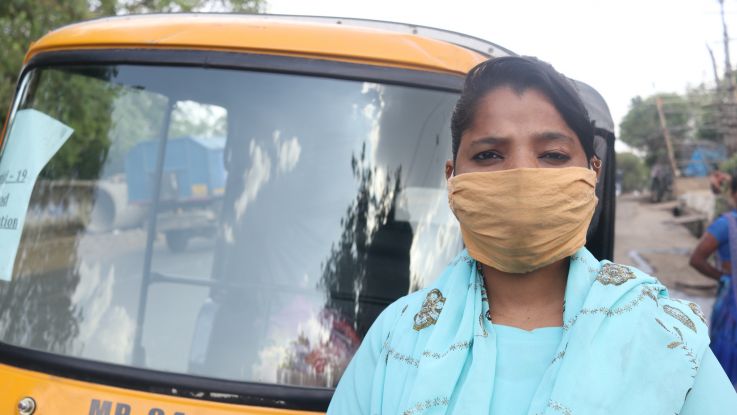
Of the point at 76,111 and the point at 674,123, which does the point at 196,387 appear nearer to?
the point at 76,111

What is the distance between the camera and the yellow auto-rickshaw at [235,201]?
2293 mm

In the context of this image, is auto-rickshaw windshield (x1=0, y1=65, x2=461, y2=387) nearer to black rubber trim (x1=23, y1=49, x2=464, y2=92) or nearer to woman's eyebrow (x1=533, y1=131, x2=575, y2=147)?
black rubber trim (x1=23, y1=49, x2=464, y2=92)

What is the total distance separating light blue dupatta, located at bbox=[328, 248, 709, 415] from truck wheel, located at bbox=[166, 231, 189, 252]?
1.29 m

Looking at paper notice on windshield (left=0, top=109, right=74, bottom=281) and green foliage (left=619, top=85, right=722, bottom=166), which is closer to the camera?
paper notice on windshield (left=0, top=109, right=74, bottom=281)

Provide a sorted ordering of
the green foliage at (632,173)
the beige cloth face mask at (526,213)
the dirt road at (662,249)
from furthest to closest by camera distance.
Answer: the green foliage at (632,173)
the dirt road at (662,249)
the beige cloth face mask at (526,213)

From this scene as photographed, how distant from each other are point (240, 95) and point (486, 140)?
1258 millimetres

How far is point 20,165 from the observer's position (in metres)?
2.51

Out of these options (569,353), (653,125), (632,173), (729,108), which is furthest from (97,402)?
(632,173)

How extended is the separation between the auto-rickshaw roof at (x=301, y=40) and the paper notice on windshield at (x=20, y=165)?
A: 277 millimetres

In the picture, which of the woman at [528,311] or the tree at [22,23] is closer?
the woman at [528,311]

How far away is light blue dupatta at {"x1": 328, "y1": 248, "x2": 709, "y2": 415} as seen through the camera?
1.17 m

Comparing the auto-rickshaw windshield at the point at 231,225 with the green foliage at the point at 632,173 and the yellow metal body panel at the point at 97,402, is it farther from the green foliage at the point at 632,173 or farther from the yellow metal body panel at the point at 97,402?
the green foliage at the point at 632,173

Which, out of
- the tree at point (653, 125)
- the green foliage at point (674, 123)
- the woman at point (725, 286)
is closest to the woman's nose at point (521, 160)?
the woman at point (725, 286)

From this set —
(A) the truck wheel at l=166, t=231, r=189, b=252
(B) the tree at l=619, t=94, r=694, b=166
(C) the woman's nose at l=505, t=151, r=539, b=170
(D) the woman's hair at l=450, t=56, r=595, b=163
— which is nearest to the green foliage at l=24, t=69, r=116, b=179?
(A) the truck wheel at l=166, t=231, r=189, b=252
